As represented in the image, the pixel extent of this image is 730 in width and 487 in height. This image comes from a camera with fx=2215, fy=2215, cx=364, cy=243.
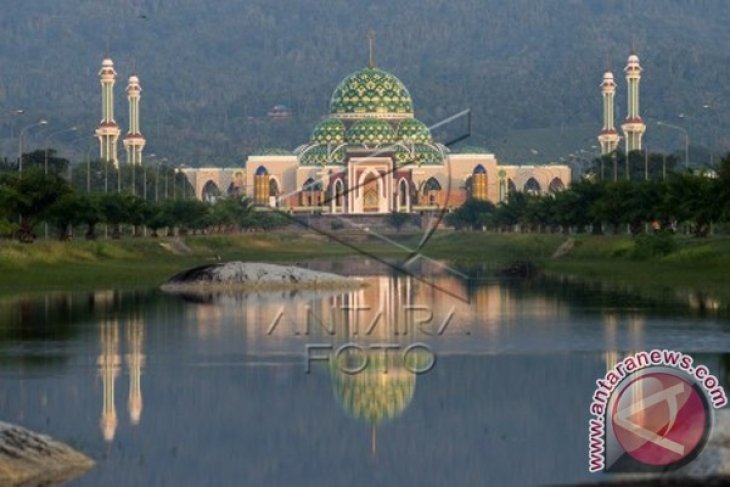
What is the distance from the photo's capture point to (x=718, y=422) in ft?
66.8

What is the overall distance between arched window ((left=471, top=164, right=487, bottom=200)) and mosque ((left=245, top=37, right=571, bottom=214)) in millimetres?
84

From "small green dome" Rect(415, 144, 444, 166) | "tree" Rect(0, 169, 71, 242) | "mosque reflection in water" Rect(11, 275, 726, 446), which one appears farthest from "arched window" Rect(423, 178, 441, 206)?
"mosque reflection in water" Rect(11, 275, 726, 446)

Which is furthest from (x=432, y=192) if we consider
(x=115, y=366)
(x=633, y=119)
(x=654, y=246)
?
(x=115, y=366)

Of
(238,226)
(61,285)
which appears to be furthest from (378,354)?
(238,226)

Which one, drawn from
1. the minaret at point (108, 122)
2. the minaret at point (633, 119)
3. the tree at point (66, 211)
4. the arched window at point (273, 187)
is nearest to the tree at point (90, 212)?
the tree at point (66, 211)

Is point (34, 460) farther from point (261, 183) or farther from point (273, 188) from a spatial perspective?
point (273, 188)

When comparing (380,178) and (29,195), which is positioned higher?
(380,178)

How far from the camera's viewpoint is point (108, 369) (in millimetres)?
33312

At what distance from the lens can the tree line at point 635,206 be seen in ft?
259

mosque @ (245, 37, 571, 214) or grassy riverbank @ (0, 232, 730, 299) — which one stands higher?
mosque @ (245, 37, 571, 214)

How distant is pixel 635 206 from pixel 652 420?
7064 centimetres

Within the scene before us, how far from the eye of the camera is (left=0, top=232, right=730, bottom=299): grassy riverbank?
62.9 m

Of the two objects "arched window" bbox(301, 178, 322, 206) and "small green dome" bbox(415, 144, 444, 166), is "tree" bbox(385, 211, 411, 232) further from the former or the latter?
"small green dome" bbox(415, 144, 444, 166)

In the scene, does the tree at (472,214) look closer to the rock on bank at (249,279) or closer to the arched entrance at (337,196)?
the arched entrance at (337,196)
